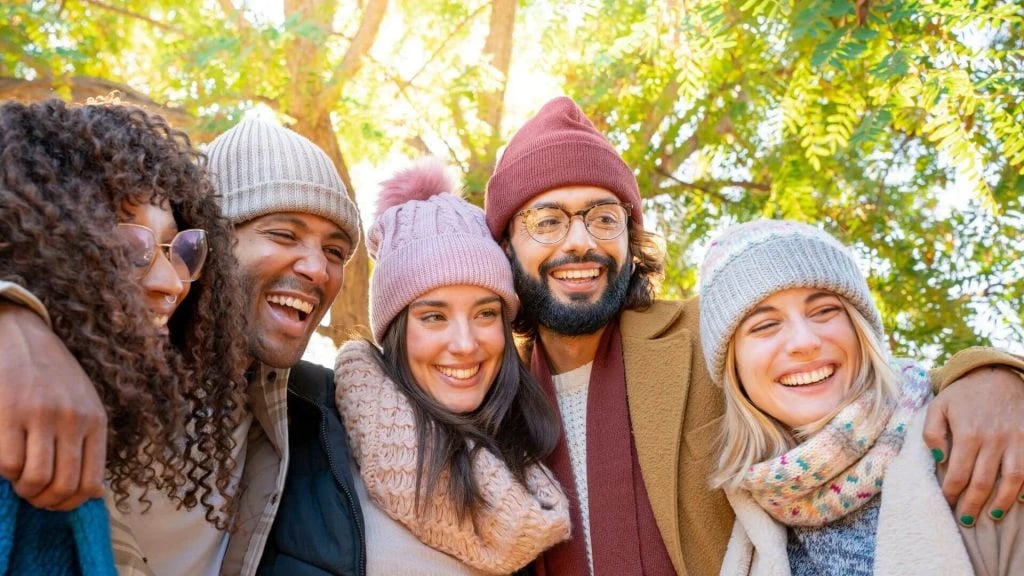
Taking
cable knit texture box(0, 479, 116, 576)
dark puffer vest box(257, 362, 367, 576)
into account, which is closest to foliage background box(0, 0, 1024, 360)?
dark puffer vest box(257, 362, 367, 576)

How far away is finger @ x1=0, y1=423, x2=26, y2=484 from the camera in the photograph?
1456 millimetres

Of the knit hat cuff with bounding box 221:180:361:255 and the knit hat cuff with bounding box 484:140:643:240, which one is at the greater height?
the knit hat cuff with bounding box 484:140:643:240

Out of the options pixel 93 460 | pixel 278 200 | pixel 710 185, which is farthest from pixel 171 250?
pixel 710 185

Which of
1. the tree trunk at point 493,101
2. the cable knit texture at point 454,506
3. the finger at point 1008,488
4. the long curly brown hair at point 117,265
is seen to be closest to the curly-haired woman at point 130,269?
the long curly brown hair at point 117,265

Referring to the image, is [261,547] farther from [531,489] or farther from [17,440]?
[17,440]

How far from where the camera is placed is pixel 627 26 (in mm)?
5051

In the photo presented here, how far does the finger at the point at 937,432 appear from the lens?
2.31 m

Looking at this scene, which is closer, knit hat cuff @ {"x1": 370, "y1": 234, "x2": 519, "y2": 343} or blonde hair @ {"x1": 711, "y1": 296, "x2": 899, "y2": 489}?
blonde hair @ {"x1": 711, "y1": 296, "x2": 899, "y2": 489}

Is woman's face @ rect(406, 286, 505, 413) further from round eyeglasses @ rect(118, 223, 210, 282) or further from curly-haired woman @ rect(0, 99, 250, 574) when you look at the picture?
round eyeglasses @ rect(118, 223, 210, 282)

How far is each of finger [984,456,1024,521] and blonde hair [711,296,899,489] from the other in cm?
34

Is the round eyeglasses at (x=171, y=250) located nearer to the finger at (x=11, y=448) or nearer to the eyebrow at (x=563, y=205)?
the finger at (x=11, y=448)

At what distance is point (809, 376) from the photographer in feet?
8.42

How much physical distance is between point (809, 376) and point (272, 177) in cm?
189

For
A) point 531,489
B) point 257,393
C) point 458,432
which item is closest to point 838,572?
point 531,489
